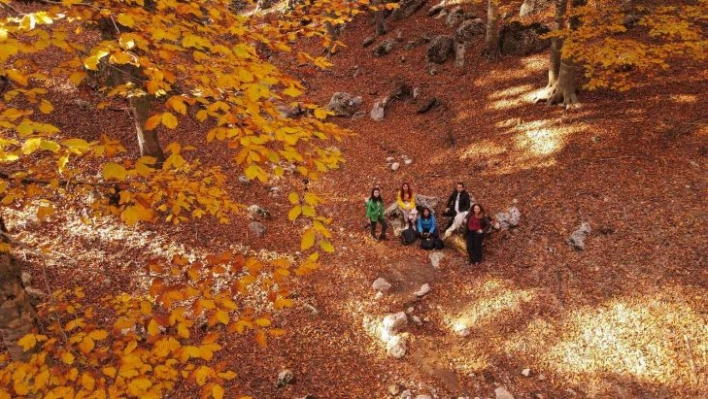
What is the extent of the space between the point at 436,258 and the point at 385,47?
13727 millimetres

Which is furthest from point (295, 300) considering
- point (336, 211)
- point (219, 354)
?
point (336, 211)

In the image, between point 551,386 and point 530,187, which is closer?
point 551,386

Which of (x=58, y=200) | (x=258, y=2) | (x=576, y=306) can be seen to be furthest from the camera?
(x=258, y=2)

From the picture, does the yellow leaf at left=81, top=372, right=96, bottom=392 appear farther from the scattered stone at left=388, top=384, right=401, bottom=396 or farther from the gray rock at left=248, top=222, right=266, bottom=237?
the gray rock at left=248, top=222, right=266, bottom=237

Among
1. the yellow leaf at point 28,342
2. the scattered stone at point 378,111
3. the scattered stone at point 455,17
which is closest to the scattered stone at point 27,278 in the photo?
the yellow leaf at point 28,342

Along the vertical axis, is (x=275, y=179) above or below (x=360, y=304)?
above

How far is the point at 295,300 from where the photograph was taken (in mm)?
9109

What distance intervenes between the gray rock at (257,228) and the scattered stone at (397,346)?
14.6 ft

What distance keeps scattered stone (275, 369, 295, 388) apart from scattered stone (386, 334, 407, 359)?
193cm

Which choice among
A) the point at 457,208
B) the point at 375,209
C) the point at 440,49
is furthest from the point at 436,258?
the point at 440,49

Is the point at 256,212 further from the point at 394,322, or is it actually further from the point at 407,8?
the point at 407,8

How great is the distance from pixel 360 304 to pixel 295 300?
145cm

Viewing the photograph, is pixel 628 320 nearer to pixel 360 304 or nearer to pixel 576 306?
pixel 576 306

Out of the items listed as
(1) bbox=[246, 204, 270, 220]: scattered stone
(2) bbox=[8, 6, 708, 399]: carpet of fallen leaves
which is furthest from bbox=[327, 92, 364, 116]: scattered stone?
(1) bbox=[246, 204, 270, 220]: scattered stone
